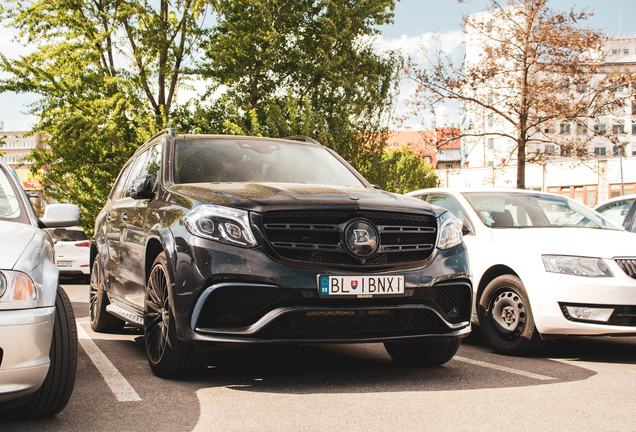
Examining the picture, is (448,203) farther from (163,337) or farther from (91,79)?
(91,79)

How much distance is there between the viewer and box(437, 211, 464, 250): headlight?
4508 mm

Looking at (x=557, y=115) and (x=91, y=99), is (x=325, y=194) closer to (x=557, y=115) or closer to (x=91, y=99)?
(x=557, y=115)

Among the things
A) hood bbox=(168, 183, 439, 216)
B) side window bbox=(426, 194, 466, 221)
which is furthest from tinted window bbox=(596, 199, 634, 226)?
hood bbox=(168, 183, 439, 216)

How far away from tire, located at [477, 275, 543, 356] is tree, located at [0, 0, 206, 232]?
19059mm

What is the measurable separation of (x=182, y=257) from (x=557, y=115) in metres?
16.5

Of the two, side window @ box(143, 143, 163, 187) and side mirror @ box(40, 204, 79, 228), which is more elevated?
side window @ box(143, 143, 163, 187)

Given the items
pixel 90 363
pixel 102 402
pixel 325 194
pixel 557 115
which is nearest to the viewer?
pixel 102 402

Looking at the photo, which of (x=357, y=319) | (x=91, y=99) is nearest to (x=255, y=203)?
(x=357, y=319)

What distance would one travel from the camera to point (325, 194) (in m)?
4.38

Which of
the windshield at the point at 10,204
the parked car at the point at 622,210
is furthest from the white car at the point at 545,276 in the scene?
the windshield at the point at 10,204

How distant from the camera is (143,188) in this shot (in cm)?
492

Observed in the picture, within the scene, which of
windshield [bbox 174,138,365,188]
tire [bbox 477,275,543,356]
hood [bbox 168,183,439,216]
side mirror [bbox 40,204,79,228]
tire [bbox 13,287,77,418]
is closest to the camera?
tire [bbox 13,287,77,418]

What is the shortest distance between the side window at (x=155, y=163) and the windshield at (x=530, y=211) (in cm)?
321

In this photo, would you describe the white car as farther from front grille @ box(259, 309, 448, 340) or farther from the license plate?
the license plate
